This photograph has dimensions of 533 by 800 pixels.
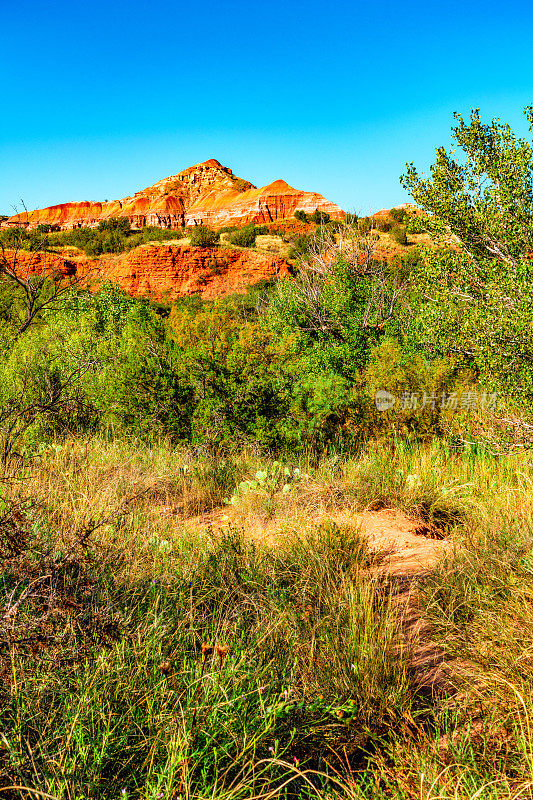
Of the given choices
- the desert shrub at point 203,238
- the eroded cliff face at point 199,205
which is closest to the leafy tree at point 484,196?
the desert shrub at point 203,238

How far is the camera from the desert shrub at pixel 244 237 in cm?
4250

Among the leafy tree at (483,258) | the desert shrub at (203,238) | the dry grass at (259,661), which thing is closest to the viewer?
the dry grass at (259,661)

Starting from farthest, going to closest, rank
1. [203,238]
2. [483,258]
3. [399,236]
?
1. [203,238]
2. [399,236]
3. [483,258]

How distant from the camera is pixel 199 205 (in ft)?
267

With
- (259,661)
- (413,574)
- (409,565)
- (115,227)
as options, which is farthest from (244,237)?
(259,661)

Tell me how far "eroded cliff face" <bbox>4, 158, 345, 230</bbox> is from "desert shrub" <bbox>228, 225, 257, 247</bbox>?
2249cm

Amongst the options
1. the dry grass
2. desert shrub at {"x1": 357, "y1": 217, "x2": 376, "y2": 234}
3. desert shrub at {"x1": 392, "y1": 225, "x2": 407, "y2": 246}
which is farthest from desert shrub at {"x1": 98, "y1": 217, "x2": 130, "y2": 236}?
the dry grass

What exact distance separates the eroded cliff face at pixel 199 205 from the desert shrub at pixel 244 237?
22.5 meters

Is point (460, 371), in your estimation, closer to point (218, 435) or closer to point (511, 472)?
point (511, 472)

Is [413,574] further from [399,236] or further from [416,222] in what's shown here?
[399,236]

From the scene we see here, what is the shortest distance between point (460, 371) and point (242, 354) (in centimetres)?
377

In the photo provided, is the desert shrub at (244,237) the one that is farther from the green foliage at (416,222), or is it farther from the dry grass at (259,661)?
the dry grass at (259,661)

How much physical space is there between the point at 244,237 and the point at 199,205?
43287mm

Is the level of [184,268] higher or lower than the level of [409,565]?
higher
